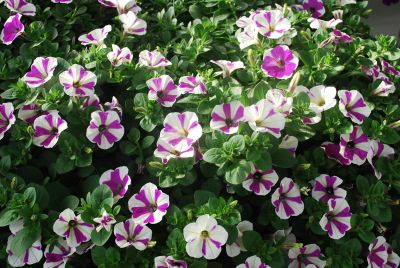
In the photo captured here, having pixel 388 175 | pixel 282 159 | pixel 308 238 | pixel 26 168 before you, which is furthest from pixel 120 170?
pixel 388 175

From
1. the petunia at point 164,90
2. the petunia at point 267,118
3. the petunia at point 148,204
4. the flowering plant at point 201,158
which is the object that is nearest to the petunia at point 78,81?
the flowering plant at point 201,158

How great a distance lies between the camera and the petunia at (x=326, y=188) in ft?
3.66

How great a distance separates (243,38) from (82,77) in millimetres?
448

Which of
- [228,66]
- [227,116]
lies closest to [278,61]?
[228,66]

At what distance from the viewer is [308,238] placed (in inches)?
45.0

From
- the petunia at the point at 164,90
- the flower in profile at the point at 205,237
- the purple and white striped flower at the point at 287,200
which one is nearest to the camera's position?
the flower in profile at the point at 205,237

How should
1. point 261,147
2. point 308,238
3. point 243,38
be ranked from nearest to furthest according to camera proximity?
1. point 261,147
2. point 308,238
3. point 243,38

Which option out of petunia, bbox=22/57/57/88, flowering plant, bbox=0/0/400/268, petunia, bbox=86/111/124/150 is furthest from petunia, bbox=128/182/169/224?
petunia, bbox=22/57/57/88

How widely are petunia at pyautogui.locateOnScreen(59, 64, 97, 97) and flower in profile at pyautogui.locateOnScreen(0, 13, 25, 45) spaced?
0.97ft

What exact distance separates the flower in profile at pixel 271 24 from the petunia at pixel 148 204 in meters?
0.52

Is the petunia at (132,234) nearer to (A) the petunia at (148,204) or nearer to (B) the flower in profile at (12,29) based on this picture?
(A) the petunia at (148,204)

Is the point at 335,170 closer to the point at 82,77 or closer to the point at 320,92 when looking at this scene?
the point at 320,92

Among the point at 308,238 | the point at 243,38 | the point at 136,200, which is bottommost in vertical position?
the point at 308,238

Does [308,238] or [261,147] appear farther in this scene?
[308,238]
